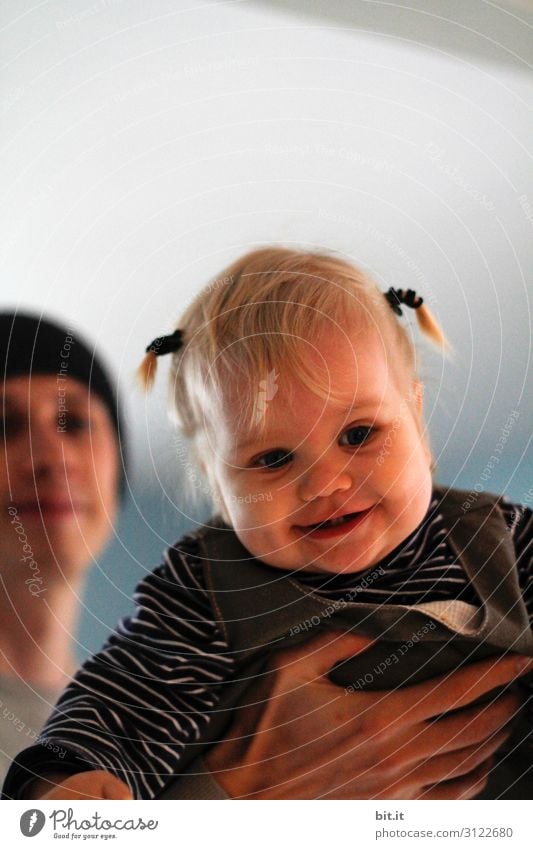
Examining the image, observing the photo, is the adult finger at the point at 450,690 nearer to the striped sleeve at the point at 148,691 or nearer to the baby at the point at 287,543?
the baby at the point at 287,543

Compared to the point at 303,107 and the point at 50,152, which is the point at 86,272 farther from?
the point at 303,107

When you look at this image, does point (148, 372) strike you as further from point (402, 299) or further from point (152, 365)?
point (402, 299)

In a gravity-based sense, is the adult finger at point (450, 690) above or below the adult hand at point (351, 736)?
above

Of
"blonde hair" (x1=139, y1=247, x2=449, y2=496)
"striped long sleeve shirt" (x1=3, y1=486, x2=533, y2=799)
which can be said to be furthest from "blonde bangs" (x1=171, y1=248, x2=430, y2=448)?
"striped long sleeve shirt" (x1=3, y1=486, x2=533, y2=799)

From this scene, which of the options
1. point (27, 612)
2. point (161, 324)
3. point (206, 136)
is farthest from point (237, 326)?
point (27, 612)

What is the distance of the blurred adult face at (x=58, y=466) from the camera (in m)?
0.68

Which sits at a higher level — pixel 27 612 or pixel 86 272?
pixel 86 272

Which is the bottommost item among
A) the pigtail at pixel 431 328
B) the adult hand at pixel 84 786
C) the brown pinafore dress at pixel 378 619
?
the adult hand at pixel 84 786

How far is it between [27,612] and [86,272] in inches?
10.8

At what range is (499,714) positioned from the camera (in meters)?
0.70

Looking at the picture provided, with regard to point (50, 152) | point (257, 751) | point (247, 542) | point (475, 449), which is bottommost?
Result: point (257, 751)

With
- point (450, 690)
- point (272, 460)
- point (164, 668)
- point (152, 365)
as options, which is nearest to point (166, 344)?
point (152, 365)

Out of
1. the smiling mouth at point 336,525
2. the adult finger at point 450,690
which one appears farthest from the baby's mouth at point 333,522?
the adult finger at point 450,690
